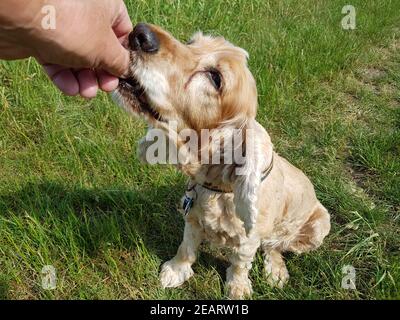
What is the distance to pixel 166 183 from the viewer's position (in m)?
3.67

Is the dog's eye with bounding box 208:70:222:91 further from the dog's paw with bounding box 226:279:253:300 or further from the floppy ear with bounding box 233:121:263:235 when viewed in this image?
the dog's paw with bounding box 226:279:253:300

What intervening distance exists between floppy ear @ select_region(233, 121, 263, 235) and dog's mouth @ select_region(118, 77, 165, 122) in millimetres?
545

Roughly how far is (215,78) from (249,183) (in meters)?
0.62

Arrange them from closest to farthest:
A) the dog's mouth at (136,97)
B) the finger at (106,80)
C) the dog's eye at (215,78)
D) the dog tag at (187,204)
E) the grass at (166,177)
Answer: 1. the finger at (106,80)
2. the dog's mouth at (136,97)
3. the dog's eye at (215,78)
4. the dog tag at (187,204)
5. the grass at (166,177)

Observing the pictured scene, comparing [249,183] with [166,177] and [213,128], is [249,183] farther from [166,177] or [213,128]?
[166,177]

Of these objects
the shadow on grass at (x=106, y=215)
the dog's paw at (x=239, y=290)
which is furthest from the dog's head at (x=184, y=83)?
the dog's paw at (x=239, y=290)

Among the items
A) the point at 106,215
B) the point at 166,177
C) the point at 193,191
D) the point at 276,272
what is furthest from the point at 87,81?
the point at 276,272

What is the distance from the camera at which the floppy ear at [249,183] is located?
242 centimetres

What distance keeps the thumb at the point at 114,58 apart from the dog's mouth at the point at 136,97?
0.38 ft

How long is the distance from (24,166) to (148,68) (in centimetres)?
179

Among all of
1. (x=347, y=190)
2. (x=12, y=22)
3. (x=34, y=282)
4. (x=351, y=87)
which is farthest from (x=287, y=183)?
(x=351, y=87)

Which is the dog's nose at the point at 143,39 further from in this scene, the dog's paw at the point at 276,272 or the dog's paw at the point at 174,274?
the dog's paw at the point at 276,272

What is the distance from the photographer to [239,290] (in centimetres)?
310

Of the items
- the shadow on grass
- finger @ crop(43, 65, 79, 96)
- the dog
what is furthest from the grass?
finger @ crop(43, 65, 79, 96)
